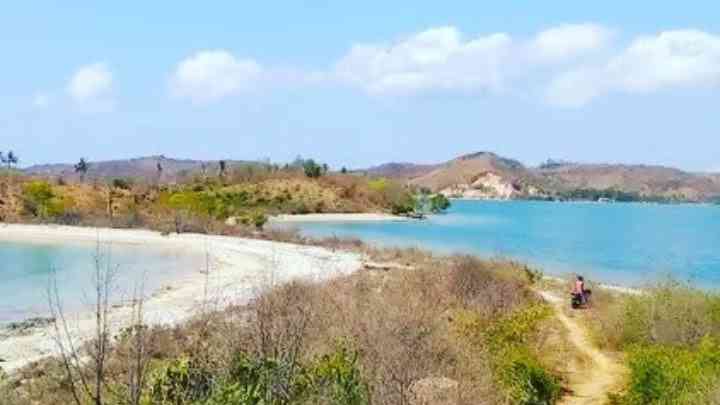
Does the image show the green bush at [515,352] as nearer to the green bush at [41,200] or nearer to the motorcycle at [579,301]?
the motorcycle at [579,301]

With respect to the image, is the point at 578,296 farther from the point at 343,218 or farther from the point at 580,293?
the point at 343,218

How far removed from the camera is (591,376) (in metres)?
17.4

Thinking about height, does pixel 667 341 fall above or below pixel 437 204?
below

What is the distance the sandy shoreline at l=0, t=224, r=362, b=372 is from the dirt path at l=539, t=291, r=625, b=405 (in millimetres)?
6071

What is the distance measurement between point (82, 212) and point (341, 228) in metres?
25.7

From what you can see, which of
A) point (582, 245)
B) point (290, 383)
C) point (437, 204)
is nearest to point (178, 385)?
point (290, 383)

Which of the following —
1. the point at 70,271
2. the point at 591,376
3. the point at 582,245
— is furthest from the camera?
the point at 582,245

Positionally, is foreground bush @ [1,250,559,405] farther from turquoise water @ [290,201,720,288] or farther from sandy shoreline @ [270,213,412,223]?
sandy shoreline @ [270,213,412,223]

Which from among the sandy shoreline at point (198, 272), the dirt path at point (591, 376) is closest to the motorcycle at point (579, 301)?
the dirt path at point (591, 376)

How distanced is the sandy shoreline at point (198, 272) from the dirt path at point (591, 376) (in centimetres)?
607

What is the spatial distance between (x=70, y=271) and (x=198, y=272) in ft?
20.6

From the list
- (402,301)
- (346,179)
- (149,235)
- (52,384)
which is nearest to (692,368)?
(402,301)

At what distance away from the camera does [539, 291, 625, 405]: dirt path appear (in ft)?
Result: 51.5

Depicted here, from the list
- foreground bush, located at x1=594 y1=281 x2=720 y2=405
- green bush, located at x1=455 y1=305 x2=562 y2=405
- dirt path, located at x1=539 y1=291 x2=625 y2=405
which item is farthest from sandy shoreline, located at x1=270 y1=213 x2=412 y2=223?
green bush, located at x1=455 y1=305 x2=562 y2=405
